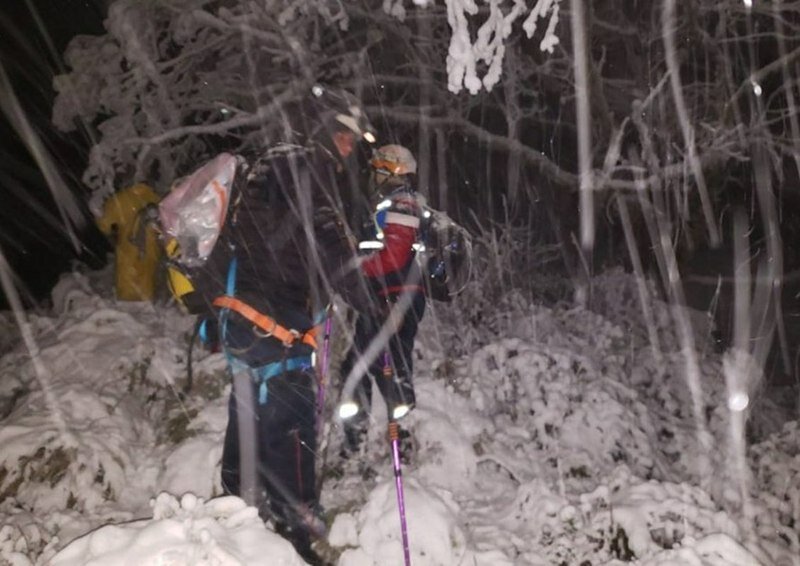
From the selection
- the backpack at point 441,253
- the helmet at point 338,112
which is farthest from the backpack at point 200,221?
the backpack at point 441,253

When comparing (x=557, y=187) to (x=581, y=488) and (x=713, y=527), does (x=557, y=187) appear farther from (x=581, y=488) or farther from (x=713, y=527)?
(x=713, y=527)

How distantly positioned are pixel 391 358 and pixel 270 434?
1.55m

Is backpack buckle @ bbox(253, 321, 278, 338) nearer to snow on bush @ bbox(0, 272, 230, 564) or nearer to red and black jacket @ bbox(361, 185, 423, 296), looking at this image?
red and black jacket @ bbox(361, 185, 423, 296)

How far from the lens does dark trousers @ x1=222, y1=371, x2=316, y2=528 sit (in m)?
4.05

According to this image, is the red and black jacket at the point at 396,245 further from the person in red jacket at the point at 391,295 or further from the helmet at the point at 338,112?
the helmet at the point at 338,112

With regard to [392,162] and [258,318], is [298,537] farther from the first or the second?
[392,162]

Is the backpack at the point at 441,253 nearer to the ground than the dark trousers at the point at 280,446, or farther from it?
farther from it

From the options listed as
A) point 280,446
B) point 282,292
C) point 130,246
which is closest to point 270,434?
point 280,446

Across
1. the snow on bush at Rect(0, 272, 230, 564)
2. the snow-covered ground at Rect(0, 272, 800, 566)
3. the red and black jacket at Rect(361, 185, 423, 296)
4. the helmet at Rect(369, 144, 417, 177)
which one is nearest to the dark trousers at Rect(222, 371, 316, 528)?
the snow-covered ground at Rect(0, 272, 800, 566)

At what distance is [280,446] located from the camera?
4.09m

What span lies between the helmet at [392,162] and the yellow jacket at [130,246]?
8.94ft

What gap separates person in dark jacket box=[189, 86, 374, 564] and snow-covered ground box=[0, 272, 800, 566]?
2.66 feet

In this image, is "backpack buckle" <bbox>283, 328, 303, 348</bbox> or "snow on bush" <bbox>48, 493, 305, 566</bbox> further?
"backpack buckle" <bbox>283, 328, 303, 348</bbox>

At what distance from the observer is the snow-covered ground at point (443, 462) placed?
4301 mm
